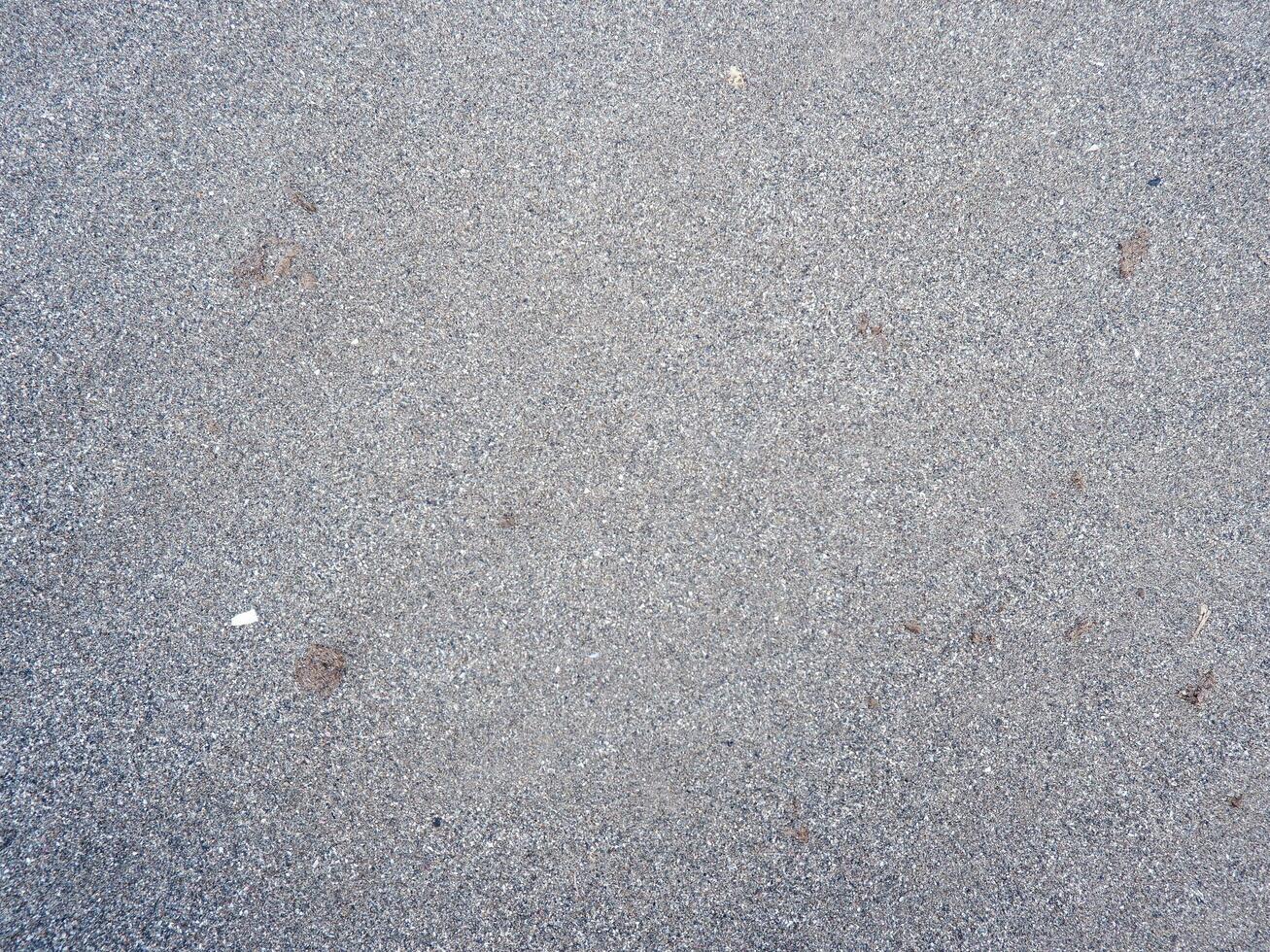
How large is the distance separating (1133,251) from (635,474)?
2131 millimetres

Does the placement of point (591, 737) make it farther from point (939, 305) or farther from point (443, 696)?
point (939, 305)

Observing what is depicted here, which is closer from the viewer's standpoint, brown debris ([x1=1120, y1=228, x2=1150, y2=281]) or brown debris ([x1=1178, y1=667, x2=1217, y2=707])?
brown debris ([x1=1178, y1=667, x2=1217, y2=707])

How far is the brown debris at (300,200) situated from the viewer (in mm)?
2715

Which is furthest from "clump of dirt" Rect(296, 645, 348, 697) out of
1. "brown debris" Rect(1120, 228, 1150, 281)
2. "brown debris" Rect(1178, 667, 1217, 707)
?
"brown debris" Rect(1120, 228, 1150, 281)

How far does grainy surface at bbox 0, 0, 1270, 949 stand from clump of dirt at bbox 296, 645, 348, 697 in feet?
0.12

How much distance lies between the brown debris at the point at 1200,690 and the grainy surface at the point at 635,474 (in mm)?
24

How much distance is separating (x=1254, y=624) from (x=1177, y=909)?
107 cm

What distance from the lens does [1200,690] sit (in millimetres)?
2658

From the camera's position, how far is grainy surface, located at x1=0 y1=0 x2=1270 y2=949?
252 centimetres

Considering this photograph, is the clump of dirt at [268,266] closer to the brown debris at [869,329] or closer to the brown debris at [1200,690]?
the brown debris at [869,329]

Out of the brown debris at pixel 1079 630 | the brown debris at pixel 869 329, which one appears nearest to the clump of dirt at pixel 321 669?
the brown debris at pixel 869 329

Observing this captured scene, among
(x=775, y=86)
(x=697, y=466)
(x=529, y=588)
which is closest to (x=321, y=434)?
(x=529, y=588)

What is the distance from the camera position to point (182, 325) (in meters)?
2.67

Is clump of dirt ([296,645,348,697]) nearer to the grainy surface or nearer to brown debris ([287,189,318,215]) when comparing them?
the grainy surface
